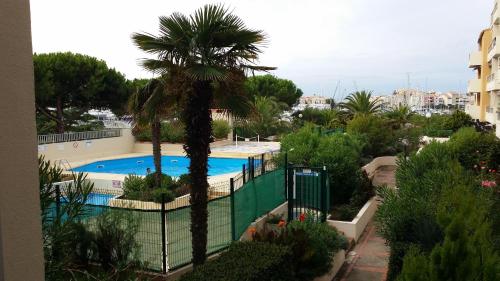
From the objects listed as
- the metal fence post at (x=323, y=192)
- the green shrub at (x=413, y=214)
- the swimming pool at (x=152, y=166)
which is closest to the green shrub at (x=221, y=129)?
the swimming pool at (x=152, y=166)

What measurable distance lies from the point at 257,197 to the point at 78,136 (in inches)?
861

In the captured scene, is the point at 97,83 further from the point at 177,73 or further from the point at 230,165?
the point at 177,73

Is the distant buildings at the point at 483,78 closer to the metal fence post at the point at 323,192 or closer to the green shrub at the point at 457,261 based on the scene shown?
the metal fence post at the point at 323,192

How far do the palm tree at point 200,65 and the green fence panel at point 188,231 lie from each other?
0.34 m

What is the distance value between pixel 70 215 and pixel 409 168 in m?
10.2

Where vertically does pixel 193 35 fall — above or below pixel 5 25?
above

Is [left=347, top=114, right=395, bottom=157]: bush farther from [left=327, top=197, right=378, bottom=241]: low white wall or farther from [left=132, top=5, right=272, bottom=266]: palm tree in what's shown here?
[left=132, top=5, right=272, bottom=266]: palm tree

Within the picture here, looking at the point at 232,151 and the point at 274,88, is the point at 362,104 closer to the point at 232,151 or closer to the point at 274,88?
the point at 232,151

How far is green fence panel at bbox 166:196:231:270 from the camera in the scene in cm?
873

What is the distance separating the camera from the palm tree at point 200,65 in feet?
27.0

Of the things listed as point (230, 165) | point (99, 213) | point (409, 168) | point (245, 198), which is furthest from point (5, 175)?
point (230, 165)

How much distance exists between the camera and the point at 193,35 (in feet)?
27.3

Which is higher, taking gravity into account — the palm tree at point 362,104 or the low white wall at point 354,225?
the palm tree at point 362,104

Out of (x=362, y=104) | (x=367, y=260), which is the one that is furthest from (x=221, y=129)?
(x=367, y=260)
